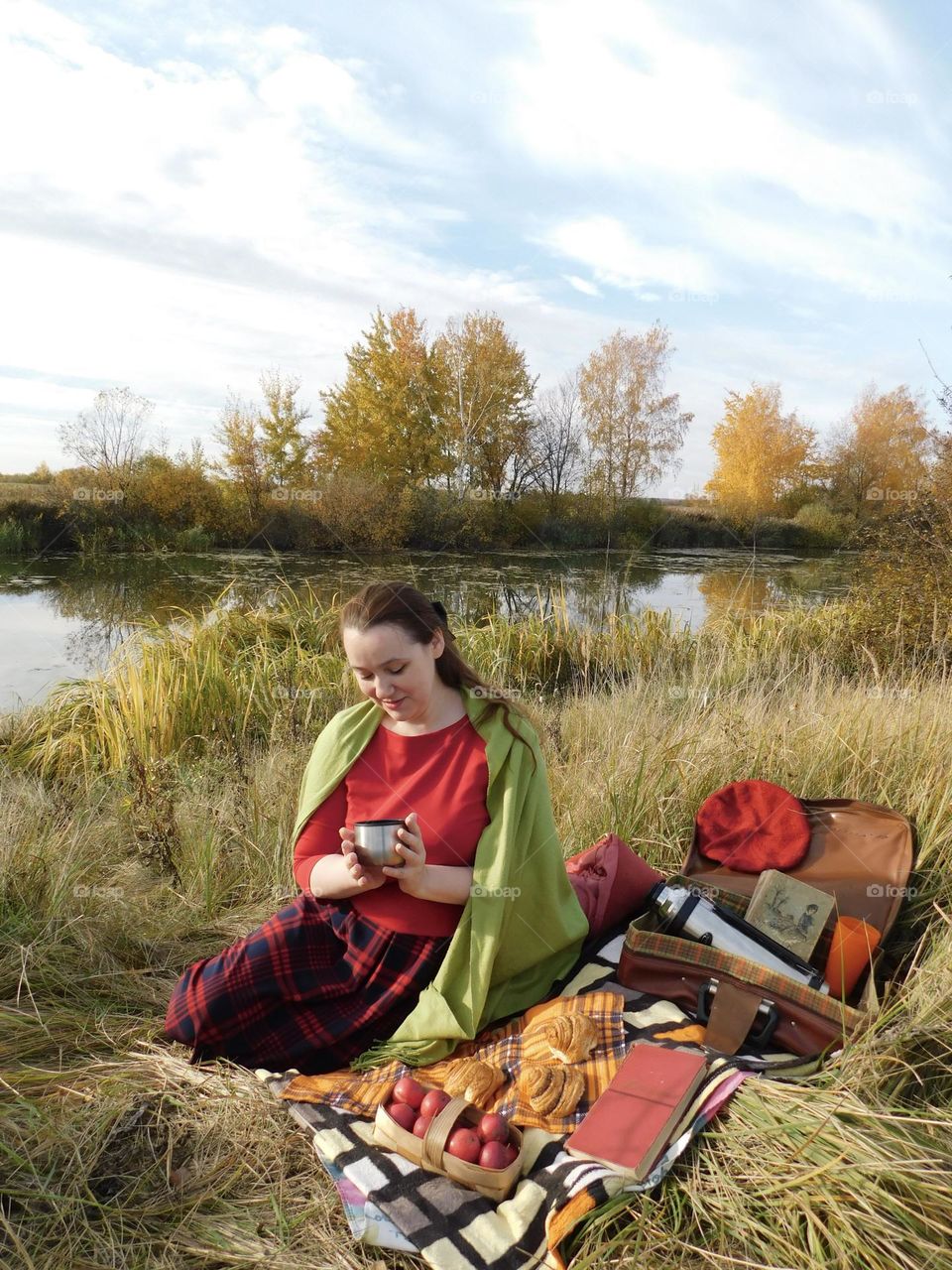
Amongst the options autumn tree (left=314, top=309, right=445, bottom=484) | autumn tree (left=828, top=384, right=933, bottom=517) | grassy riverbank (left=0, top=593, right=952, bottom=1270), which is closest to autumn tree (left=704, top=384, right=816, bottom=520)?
autumn tree (left=828, top=384, right=933, bottom=517)

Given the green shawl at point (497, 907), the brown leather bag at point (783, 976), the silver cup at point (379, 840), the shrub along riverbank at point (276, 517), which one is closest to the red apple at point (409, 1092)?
the green shawl at point (497, 907)

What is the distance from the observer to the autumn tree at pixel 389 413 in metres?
19.8

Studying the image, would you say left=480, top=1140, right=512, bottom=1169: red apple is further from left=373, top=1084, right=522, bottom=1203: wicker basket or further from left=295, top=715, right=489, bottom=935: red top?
left=295, top=715, right=489, bottom=935: red top

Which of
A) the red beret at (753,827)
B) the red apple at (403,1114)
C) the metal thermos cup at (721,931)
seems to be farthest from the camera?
the red beret at (753,827)

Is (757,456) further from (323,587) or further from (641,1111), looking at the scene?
(641,1111)

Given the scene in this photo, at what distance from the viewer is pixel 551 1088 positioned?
1.94 metres

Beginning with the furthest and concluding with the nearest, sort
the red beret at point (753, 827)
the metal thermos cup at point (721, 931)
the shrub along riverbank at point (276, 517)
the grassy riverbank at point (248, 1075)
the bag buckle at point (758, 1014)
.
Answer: the shrub along riverbank at point (276, 517) → the red beret at point (753, 827) → the metal thermos cup at point (721, 931) → the bag buckle at point (758, 1014) → the grassy riverbank at point (248, 1075)

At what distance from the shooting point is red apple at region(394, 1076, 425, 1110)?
196cm

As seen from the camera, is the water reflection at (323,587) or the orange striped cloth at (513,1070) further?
the water reflection at (323,587)

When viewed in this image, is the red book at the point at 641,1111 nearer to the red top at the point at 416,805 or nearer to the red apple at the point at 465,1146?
the red apple at the point at 465,1146

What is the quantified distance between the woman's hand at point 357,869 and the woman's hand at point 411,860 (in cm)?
3

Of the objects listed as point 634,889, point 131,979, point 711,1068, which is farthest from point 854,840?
point 131,979

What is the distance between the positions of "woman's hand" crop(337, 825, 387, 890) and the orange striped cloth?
0.48 metres

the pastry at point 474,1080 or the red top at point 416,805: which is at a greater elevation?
the red top at point 416,805
